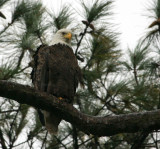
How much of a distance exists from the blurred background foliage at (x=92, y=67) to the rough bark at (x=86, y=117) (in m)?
0.77

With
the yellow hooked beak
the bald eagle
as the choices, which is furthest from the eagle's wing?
the yellow hooked beak

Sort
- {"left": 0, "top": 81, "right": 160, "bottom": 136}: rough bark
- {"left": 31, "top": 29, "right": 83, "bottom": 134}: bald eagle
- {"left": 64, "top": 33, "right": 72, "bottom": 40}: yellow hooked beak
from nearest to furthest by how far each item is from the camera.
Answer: {"left": 0, "top": 81, "right": 160, "bottom": 136}: rough bark → {"left": 31, "top": 29, "right": 83, "bottom": 134}: bald eagle → {"left": 64, "top": 33, "right": 72, "bottom": 40}: yellow hooked beak

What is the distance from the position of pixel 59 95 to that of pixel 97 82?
43cm

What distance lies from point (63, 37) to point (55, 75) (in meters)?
0.50

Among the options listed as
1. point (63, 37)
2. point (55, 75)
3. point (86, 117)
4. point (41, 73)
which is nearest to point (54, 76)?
point (55, 75)

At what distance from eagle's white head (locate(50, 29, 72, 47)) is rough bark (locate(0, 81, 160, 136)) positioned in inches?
49.9

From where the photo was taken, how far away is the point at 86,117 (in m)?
2.36

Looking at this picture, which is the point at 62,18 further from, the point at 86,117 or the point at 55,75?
the point at 86,117

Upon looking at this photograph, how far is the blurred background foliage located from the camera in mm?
3203

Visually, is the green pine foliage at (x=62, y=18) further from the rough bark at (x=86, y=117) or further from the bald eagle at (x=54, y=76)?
the rough bark at (x=86, y=117)

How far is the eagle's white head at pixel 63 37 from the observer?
3.51 meters

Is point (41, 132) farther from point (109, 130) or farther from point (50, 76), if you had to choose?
point (109, 130)

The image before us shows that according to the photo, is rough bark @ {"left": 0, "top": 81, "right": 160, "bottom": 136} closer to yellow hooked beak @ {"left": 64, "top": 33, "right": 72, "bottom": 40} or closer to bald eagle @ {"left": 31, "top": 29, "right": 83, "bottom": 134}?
bald eagle @ {"left": 31, "top": 29, "right": 83, "bottom": 134}

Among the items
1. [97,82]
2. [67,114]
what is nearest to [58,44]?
[97,82]
